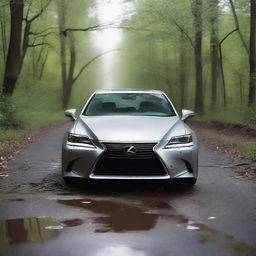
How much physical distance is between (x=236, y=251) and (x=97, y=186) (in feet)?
11.2

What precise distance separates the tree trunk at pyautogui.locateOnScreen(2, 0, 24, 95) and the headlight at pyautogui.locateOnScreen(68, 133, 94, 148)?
12.9 metres

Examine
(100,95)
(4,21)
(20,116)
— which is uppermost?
(4,21)

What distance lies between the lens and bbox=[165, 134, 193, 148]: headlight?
6.73 metres

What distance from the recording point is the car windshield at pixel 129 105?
805cm

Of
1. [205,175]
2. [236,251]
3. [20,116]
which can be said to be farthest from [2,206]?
[20,116]

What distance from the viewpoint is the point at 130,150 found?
6.52m

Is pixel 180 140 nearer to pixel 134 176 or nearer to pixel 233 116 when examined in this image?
pixel 134 176

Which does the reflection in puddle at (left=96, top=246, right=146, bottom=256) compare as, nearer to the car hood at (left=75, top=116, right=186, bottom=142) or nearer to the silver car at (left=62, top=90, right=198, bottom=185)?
the silver car at (left=62, top=90, right=198, bottom=185)

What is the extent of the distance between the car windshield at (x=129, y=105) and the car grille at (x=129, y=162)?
1450 millimetres

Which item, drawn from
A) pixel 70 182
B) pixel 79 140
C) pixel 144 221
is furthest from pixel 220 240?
pixel 70 182

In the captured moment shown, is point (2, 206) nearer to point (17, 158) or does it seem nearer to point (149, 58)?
point (17, 158)

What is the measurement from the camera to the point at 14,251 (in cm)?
409

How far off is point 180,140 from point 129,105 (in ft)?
5.63

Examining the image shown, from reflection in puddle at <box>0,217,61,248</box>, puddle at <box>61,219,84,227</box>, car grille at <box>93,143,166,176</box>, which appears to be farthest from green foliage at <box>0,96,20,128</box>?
puddle at <box>61,219,84,227</box>
